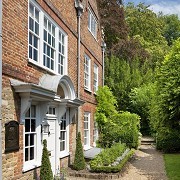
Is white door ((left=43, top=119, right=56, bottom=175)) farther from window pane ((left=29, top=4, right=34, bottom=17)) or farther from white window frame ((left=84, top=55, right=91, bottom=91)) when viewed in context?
white window frame ((left=84, top=55, right=91, bottom=91))

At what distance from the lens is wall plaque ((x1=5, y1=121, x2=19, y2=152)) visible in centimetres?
788

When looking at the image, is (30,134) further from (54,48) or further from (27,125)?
(54,48)

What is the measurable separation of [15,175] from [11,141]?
970 mm

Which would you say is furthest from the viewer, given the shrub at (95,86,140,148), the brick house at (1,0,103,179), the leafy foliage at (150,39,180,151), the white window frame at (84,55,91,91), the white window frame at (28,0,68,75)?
the shrub at (95,86,140,148)

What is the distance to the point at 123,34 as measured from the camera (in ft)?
126

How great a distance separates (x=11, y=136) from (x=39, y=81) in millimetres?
2661

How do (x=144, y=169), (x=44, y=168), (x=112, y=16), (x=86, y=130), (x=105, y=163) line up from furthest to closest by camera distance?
(x=112, y=16) → (x=86, y=130) → (x=144, y=169) → (x=105, y=163) → (x=44, y=168)

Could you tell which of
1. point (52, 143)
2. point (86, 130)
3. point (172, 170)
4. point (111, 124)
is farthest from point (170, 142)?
point (52, 143)

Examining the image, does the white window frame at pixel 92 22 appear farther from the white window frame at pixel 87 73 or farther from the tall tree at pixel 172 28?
the tall tree at pixel 172 28

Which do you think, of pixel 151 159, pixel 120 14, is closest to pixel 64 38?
pixel 151 159

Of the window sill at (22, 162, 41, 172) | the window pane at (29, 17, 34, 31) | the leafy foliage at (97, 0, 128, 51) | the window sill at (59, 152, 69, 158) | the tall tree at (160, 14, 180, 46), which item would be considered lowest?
the window sill at (59, 152, 69, 158)

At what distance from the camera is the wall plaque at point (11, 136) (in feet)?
25.8

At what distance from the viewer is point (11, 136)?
8086 millimetres

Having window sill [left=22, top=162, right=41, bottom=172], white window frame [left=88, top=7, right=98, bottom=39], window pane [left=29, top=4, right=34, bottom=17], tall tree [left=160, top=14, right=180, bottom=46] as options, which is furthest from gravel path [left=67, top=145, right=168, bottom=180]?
tall tree [left=160, top=14, right=180, bottom=46]
